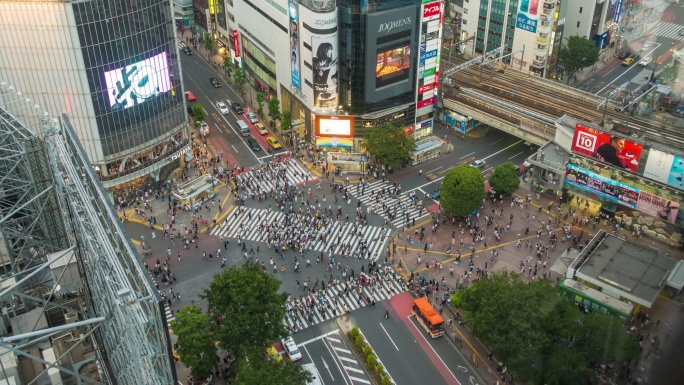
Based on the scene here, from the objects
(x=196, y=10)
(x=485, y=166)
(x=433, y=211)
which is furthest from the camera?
(x=196, y=10)

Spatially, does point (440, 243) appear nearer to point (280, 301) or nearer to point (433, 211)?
point (433, 211)

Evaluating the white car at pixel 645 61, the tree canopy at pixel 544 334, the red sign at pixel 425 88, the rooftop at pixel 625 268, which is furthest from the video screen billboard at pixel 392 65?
the white car at pixel 645 61

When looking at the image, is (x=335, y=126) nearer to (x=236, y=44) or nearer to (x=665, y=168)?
(x=236, y=44)

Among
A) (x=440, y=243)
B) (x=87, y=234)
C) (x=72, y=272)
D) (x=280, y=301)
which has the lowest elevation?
(x=440, y=243)

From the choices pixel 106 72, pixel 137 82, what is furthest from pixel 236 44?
pixel 106 72

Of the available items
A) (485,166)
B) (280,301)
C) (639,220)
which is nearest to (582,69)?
(485,166)

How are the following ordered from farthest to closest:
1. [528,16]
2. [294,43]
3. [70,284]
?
[528,16] < [294,43] < [70,284]
